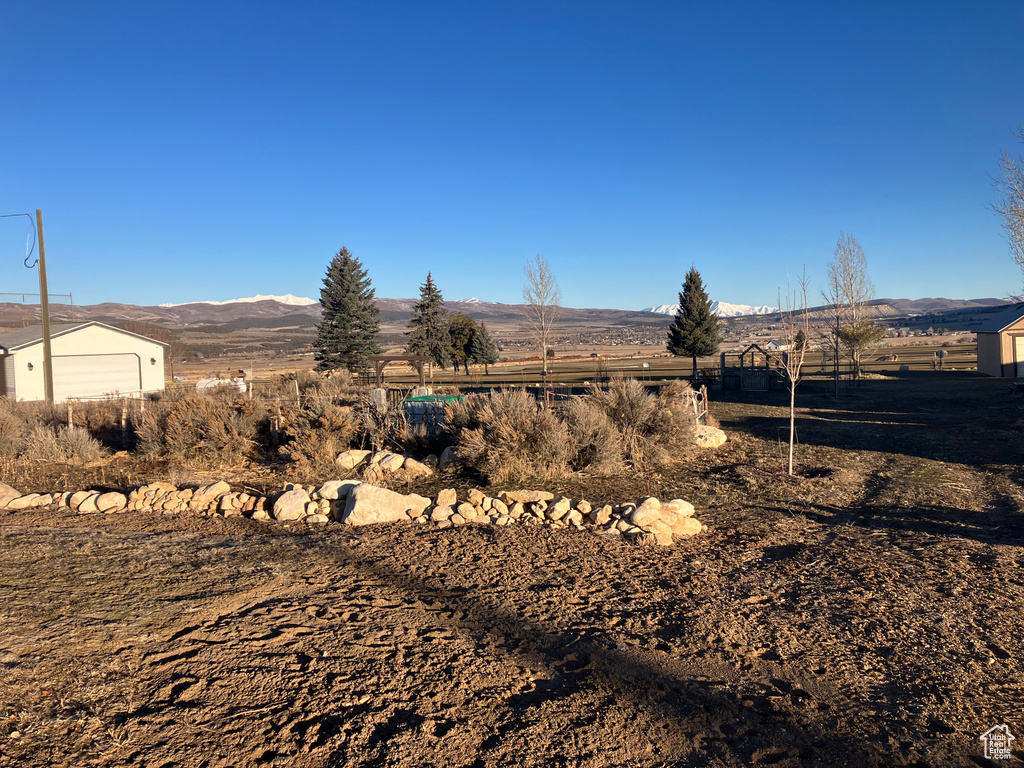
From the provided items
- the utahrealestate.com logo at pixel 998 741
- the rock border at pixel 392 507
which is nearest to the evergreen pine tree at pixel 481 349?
the rock border at pixel 392 507

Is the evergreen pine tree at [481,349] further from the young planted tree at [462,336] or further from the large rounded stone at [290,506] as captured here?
the large rounded stone at [290,506]

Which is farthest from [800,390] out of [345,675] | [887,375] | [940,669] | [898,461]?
[345,675]

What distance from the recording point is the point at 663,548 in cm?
686

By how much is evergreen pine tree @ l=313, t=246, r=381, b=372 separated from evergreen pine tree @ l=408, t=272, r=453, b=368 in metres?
5.58

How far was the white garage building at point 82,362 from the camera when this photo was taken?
90.1 ft

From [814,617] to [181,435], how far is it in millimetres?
11321

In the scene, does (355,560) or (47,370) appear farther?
(47,370)

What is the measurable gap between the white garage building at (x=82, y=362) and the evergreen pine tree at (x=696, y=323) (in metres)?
28.3

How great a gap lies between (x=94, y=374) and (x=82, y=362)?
747 millimetres

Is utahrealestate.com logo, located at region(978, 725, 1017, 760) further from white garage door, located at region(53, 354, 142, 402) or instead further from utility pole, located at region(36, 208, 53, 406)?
white garage door, located at region(53, 354, 142, 402)

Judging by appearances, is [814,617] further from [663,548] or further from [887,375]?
[887,375]

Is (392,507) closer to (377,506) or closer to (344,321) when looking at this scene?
(377,506)

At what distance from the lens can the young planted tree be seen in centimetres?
4641

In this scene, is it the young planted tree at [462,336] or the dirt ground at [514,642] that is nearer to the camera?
the dirt ground at [514,642]
